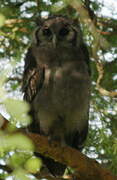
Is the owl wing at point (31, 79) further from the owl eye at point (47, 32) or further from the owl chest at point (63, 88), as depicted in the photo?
the owl eye at point (47, 32)

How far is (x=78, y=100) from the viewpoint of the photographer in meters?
3.71

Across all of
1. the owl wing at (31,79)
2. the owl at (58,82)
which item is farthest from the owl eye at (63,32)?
the owl wing at (31,79)

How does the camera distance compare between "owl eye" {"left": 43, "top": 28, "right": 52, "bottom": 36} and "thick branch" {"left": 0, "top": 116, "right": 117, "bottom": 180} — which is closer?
"thick branch" {"left": 0, "top": 116, "right": 117, "bottom": 180}

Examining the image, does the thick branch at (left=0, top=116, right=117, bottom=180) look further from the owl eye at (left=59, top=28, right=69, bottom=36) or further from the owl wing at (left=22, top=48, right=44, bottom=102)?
the owl eye at (left=59, top=28, right=69, bottom=36)

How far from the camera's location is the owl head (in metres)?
3.82

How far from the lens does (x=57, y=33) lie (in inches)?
150

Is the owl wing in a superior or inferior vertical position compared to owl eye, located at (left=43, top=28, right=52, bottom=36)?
inferior

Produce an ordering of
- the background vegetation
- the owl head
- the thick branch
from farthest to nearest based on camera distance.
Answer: the owl head → the background vegetation → the thick branch

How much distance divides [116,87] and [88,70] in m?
0.87

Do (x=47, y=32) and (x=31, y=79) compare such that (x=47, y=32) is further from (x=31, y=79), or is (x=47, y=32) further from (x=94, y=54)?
(x=94, y=54)

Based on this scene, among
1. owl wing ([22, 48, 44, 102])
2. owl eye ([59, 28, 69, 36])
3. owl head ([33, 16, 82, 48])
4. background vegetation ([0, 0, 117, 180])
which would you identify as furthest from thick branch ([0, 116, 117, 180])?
owl eye ([59, 28, 69, 36])

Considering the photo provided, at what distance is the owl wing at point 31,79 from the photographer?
3.71m

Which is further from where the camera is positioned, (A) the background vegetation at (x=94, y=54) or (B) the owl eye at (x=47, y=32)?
(B) the owl eye at (x=47, y=32)

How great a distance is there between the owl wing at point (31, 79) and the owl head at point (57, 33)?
21 centimetres
